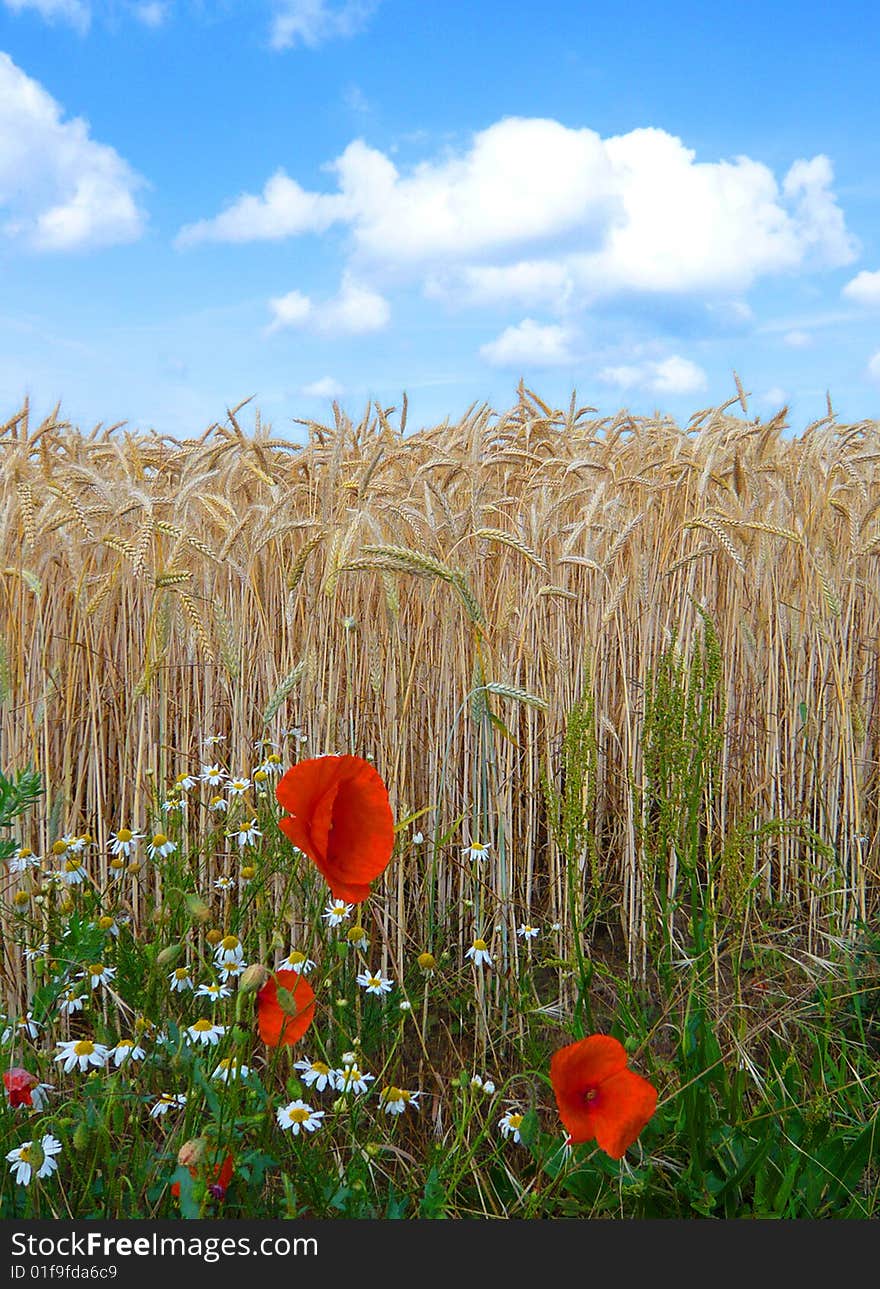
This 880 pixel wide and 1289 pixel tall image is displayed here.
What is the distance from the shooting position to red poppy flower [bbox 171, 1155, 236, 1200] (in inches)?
42.6

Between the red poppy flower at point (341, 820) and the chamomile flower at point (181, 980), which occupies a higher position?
the red poppy flower at point (341, 820)

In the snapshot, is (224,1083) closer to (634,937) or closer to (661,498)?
(634,937)

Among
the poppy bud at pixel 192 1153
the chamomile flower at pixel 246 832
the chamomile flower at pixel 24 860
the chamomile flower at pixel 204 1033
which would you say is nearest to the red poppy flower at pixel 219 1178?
the poppy bud at pixel 192 1153

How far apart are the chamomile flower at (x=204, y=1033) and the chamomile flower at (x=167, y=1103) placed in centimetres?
7

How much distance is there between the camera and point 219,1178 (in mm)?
1147

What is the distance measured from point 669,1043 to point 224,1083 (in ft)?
3.19

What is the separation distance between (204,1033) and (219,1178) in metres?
0.22

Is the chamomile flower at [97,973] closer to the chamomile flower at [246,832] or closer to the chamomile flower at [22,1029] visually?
the chamomile flower at [22,1029]

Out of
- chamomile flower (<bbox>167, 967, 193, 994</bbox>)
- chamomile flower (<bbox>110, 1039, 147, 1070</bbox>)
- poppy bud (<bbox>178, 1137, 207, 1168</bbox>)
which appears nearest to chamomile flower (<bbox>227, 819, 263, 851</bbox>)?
chamomile flower (<bbox>167, 967, 193, 994</bbox>)

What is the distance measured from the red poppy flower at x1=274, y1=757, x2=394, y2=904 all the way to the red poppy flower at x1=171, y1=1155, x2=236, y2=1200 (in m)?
0.33

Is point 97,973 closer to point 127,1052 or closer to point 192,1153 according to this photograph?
point 127,1052

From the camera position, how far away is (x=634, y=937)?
6.98 feet

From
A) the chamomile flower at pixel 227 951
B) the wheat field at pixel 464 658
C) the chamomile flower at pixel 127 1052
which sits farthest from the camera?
the wheat field at pixel 464 658

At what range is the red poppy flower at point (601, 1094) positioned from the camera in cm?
118
